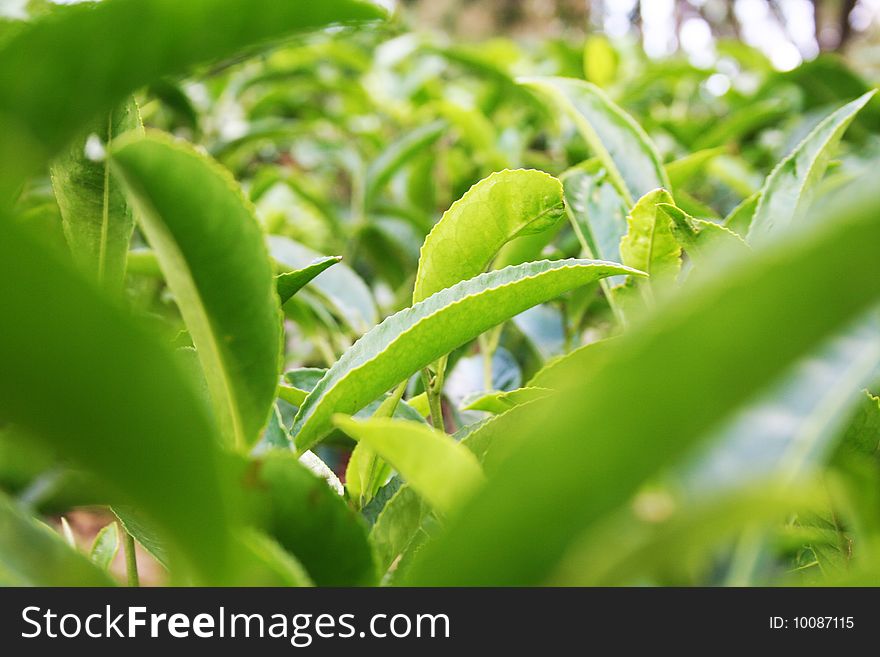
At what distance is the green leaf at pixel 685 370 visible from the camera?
0.60 ft

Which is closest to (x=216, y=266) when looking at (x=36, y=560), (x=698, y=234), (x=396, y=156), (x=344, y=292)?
(x=36, y=560)

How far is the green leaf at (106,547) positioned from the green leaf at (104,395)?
334mm

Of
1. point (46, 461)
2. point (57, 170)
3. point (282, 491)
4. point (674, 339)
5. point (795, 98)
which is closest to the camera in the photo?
point (674, 339)

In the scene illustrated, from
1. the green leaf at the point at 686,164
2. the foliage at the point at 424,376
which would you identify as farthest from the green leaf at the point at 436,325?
the green leaf at the point at 686,164

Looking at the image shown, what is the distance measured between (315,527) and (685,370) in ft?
0.56

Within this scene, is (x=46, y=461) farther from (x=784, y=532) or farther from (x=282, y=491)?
(x=784, y=532)

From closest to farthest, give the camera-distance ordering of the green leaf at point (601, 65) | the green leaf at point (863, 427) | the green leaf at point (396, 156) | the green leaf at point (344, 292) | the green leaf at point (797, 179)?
the green leaf at point (863, 427)
the green leaf at point (797, 179)
the green leaf at point (344, 292)
the green leaf at point (396, 156)
the green leaf at point (601, 65)

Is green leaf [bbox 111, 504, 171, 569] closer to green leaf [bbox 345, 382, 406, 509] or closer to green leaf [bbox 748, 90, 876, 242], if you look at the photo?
green leaf [bbox 345, 382, 406, 509]

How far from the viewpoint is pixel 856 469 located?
0.94 ft

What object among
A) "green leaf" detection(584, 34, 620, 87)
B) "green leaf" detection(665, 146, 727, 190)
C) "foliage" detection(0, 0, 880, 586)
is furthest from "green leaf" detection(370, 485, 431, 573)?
"green leaf" detection(584, 34, 620, 87)

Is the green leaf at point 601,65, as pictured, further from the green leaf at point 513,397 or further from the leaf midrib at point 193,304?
the leaf midrib at point 193,304

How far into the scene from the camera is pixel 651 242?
49cm
